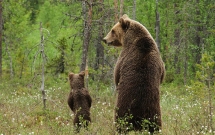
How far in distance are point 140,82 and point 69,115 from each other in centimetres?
532

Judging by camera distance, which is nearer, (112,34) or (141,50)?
(141,50)

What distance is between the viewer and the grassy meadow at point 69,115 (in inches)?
258

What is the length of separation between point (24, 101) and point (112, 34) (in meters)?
8.99

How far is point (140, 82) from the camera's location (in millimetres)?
5652

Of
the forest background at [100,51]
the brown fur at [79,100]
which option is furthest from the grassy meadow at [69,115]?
the brown fur at [79,100]

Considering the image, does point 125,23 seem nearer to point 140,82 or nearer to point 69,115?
point 140,82

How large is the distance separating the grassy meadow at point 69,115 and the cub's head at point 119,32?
5.12 feet

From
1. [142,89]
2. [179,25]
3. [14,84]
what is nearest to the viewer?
[142,89]

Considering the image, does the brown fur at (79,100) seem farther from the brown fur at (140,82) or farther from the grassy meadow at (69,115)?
the brown fur at (140,82)

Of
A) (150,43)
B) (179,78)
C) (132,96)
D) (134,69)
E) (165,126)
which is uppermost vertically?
(150,43)

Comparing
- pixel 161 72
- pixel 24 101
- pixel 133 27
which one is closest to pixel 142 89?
pixel 161 72

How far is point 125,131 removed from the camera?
574cm

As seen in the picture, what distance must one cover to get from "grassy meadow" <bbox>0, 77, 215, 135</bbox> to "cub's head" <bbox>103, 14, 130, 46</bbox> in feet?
5.12

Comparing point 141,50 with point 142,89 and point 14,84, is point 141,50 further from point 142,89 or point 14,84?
point 14,84
